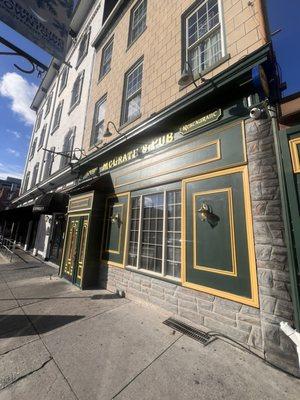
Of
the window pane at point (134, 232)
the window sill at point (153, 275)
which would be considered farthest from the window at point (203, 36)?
the window sill at point (153, 275)

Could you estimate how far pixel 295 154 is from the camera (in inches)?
144

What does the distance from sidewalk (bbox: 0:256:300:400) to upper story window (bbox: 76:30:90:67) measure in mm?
16599

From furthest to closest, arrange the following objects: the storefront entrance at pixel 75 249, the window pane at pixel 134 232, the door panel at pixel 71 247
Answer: the door panel at pixel 71 247
the storefront entrance at pixel 75 249
the window pane at pixel 134 232

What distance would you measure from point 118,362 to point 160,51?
9.27m

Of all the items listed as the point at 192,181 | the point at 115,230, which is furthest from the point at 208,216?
the point at 115,230

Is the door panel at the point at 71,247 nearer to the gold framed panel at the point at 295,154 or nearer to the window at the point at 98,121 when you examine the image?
the window at the point at 98,121

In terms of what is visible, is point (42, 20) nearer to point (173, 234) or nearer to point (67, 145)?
point (173, 234)

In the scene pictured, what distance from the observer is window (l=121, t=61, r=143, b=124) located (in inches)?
340

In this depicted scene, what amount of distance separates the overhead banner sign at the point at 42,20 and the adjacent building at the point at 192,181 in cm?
314

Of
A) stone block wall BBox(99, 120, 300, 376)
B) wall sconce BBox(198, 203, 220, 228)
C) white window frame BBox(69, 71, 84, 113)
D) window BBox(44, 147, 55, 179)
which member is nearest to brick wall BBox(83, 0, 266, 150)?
white window frame BBox(69, 71, 84, 113)

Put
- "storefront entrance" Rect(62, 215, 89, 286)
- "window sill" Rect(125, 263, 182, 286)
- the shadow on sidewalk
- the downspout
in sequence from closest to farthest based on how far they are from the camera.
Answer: the downspout < the shadow on sidewalk < "window sill" Rect(125, 263, 182, 286) < "storefront entrance" Rect(62, 215, 89, 286)

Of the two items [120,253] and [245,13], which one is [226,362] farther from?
[245,13]

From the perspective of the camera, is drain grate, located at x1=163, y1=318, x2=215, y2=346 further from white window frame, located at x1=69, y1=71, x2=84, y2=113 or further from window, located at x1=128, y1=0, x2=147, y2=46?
white window frame, located at x1=69, y1=71, x2=84, y2=113

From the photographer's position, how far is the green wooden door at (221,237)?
3.93 meters
